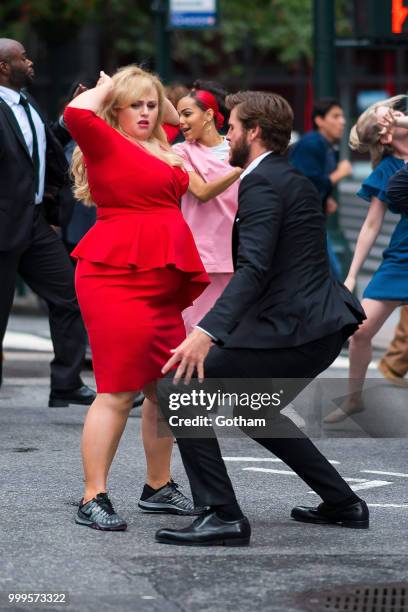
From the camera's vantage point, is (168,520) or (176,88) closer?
(168,520)

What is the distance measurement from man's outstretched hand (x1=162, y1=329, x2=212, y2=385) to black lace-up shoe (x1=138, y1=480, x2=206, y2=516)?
0.98 meters

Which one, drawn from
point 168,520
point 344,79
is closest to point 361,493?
point 168,520

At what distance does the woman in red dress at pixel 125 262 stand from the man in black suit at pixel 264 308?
325mm

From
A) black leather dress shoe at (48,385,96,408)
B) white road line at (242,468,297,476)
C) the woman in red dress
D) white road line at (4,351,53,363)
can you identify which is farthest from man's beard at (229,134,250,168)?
white road line at (4,351,53,363)

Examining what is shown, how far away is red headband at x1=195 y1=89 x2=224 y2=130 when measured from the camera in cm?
775

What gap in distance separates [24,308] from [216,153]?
8.34m

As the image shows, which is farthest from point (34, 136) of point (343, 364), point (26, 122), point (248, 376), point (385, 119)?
point (343, 364)

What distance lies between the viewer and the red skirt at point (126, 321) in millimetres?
5746

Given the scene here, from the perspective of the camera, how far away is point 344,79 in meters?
42.4

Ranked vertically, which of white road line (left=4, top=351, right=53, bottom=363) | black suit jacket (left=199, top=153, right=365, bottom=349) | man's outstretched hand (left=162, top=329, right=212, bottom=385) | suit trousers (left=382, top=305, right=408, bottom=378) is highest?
black suit jacket (left=199, top=153, right=365, bottom=349)

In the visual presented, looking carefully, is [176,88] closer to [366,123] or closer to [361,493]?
[366,123]

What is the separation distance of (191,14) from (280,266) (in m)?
11.9

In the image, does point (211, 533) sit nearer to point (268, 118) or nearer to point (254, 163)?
point (254, 163)

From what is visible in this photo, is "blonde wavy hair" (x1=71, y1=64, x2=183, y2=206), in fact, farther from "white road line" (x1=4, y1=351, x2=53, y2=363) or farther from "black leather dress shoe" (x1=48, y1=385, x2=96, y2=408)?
"white road line" (x1=4, y1=351, x2=53, y2=363)
